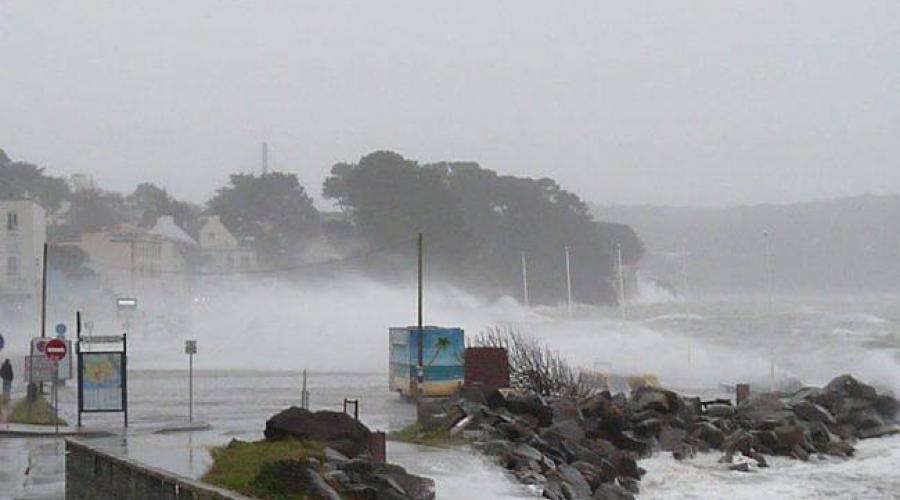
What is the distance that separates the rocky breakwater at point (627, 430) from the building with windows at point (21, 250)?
83.2 m

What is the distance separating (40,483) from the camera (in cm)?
2164

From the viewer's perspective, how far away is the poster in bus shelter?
3232 centimetres

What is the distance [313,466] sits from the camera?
52.7 ft

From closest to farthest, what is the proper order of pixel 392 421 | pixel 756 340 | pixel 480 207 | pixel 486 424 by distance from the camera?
pixel 486 424
pixel 392 421
pixel 756 340
pixel 480 207

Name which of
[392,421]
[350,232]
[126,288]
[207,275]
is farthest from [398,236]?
[392,421]

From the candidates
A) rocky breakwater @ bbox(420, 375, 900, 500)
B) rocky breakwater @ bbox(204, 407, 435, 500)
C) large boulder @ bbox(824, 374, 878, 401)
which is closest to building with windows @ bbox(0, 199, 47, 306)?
large boulder @ bbox(824, 374, 878, 401)

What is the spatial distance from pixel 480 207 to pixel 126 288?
171ft

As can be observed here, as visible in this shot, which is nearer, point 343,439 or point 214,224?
point 343,439

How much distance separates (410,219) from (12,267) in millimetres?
46079

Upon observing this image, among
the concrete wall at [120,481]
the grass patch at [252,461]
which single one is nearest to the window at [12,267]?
the concrete wall at [120,481]

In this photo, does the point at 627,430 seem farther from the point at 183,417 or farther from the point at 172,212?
the point at 172,212

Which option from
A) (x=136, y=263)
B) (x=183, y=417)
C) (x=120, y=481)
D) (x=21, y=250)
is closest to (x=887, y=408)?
(x=183, y=417)

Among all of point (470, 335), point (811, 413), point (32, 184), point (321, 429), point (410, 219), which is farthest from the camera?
point (32, 184)

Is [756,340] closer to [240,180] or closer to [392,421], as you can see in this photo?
[392,421]
